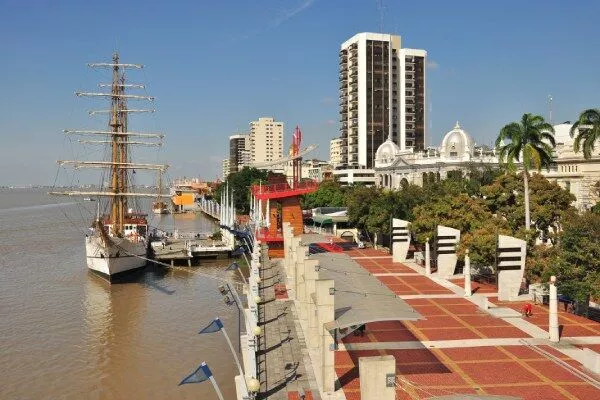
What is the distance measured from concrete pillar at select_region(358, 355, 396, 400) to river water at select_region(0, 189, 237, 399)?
10.7m

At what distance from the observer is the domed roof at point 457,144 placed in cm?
9431

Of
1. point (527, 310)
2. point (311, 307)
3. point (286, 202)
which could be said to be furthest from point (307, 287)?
point (286, 202)

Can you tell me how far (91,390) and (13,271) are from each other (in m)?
36.6

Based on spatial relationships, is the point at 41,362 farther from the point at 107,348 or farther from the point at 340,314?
the point at 340,314

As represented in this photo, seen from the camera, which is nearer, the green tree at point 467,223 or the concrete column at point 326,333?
the concrete column at point 326,333

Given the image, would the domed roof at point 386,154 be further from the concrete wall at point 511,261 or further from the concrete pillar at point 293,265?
the concrete wall at point 511,261

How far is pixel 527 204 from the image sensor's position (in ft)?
131

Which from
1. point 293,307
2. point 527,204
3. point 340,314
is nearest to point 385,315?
point 340,314

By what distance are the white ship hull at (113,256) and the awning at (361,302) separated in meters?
29.7

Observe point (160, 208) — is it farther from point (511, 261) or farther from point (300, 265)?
point (511, 261)

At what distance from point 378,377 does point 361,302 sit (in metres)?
7.09

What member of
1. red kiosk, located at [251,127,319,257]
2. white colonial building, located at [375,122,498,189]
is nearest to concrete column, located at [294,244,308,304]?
red kiosk, located at [251,127,319,257]

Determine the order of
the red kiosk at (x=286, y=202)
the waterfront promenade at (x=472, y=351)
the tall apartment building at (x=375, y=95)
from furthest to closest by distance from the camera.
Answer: the tall apartment building at (x=375, y=95) < the red kiosk at (x=286, y=202) < the waterfront promenade at (x=472, y=351)

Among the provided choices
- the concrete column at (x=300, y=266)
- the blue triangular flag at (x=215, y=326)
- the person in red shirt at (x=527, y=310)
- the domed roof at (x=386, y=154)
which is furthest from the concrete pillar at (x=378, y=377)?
the domed roof at (x=386, y=154)
